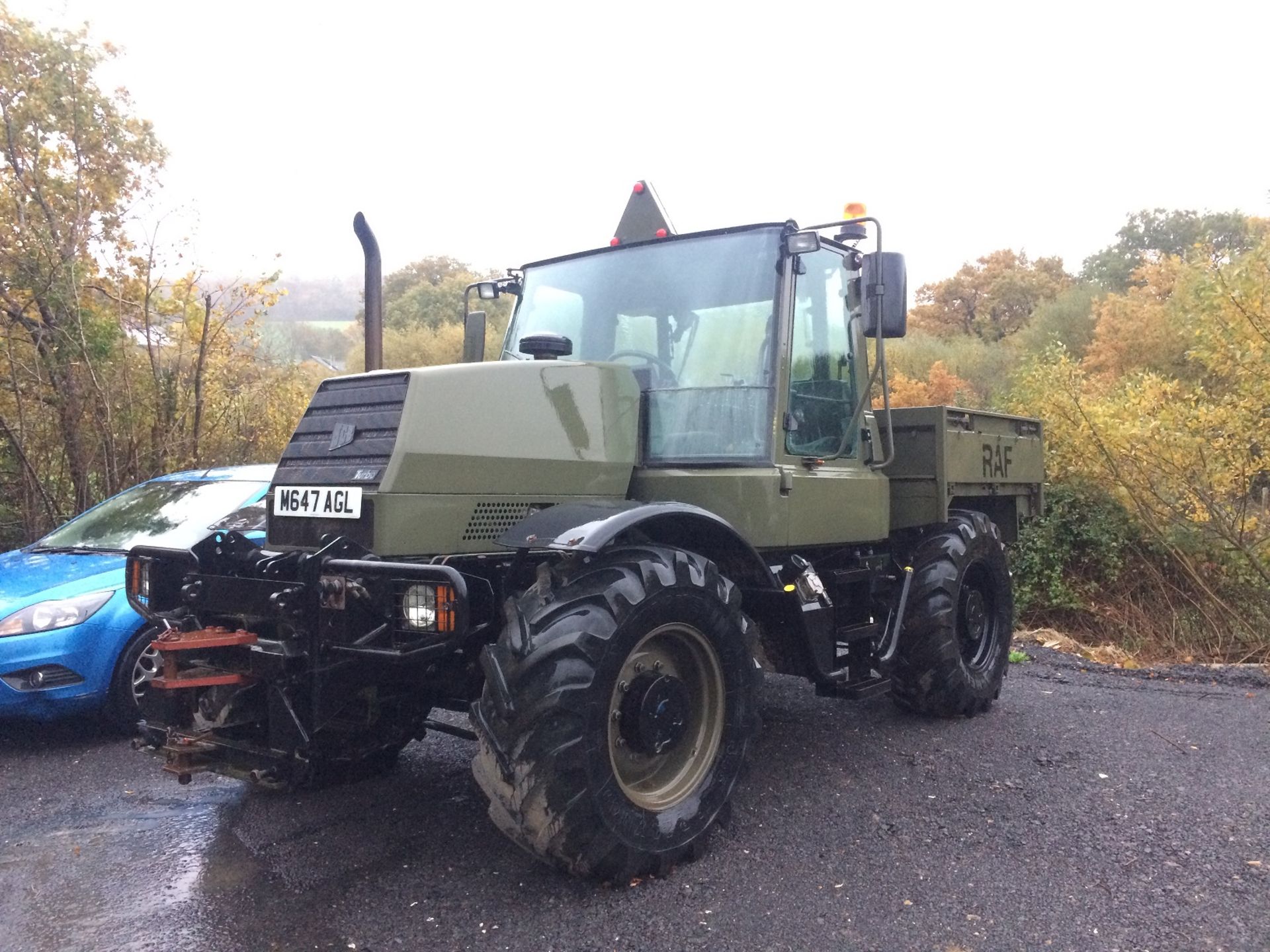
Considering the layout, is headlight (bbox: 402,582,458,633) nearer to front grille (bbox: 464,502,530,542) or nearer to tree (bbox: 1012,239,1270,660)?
front grille (bbox: 464,502,530,542)

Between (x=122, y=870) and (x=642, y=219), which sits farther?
(x=642, y=219)

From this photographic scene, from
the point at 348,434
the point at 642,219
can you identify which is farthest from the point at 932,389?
the point at 348,434

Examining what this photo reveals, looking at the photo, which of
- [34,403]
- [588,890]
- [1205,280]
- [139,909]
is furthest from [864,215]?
[34,403]

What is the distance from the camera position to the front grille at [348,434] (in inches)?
141

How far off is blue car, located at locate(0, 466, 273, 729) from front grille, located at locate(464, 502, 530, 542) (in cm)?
217

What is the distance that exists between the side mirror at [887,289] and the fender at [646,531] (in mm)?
1324

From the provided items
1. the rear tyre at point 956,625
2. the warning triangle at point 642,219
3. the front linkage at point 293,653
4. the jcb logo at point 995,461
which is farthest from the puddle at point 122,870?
the jcb logo at point 995,461

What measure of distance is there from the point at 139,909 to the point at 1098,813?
12.3 feet

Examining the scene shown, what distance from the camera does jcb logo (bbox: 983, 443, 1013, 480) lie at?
19.8 feet

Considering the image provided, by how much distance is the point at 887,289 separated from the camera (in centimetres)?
452

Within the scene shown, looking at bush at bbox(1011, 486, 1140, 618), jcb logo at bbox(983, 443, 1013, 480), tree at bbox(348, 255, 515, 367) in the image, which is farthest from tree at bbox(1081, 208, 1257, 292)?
jcb logo at bbox(983, 443, 1013, 480)

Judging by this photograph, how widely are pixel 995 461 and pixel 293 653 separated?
4.55 metres

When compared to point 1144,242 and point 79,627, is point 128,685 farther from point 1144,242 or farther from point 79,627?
point 1144,242

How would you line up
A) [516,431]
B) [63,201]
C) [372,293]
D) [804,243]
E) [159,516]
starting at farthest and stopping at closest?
1. [63,201]
2. [159,516]
3. [804,243]
4. [372,293]
5. [516,431]
